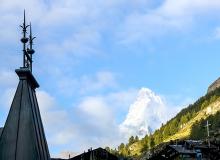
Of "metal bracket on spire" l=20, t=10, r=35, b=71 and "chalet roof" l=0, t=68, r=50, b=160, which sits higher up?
"metal bracket on spire" l=20, t=10, r=35, b=71

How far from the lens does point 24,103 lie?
1823 centimetres

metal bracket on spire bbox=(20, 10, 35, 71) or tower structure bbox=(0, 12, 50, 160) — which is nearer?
tower structure bbox=(0, 12, 50, 160)

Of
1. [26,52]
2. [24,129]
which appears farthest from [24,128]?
[26,52]

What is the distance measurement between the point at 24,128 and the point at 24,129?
0.14 feet

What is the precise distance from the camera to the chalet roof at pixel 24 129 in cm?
1722

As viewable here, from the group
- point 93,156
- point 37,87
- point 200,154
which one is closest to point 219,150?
point 200,154

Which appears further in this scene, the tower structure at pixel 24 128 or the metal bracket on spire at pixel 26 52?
the metal bracket on spire at pixel 26 52

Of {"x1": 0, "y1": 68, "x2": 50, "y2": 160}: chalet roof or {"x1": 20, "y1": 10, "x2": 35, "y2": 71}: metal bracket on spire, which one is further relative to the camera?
{"x1": 20, "y1": 10, "x2": 35, "y2": 71}: metal bracket on spire

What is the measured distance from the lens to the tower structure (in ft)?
56.5

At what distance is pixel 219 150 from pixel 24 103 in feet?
157

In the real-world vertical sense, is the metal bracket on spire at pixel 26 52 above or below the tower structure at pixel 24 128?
above

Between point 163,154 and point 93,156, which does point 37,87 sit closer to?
point 93,156

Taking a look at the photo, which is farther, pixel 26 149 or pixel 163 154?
pixel 163 154

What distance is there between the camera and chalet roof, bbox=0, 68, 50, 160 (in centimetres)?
1722
